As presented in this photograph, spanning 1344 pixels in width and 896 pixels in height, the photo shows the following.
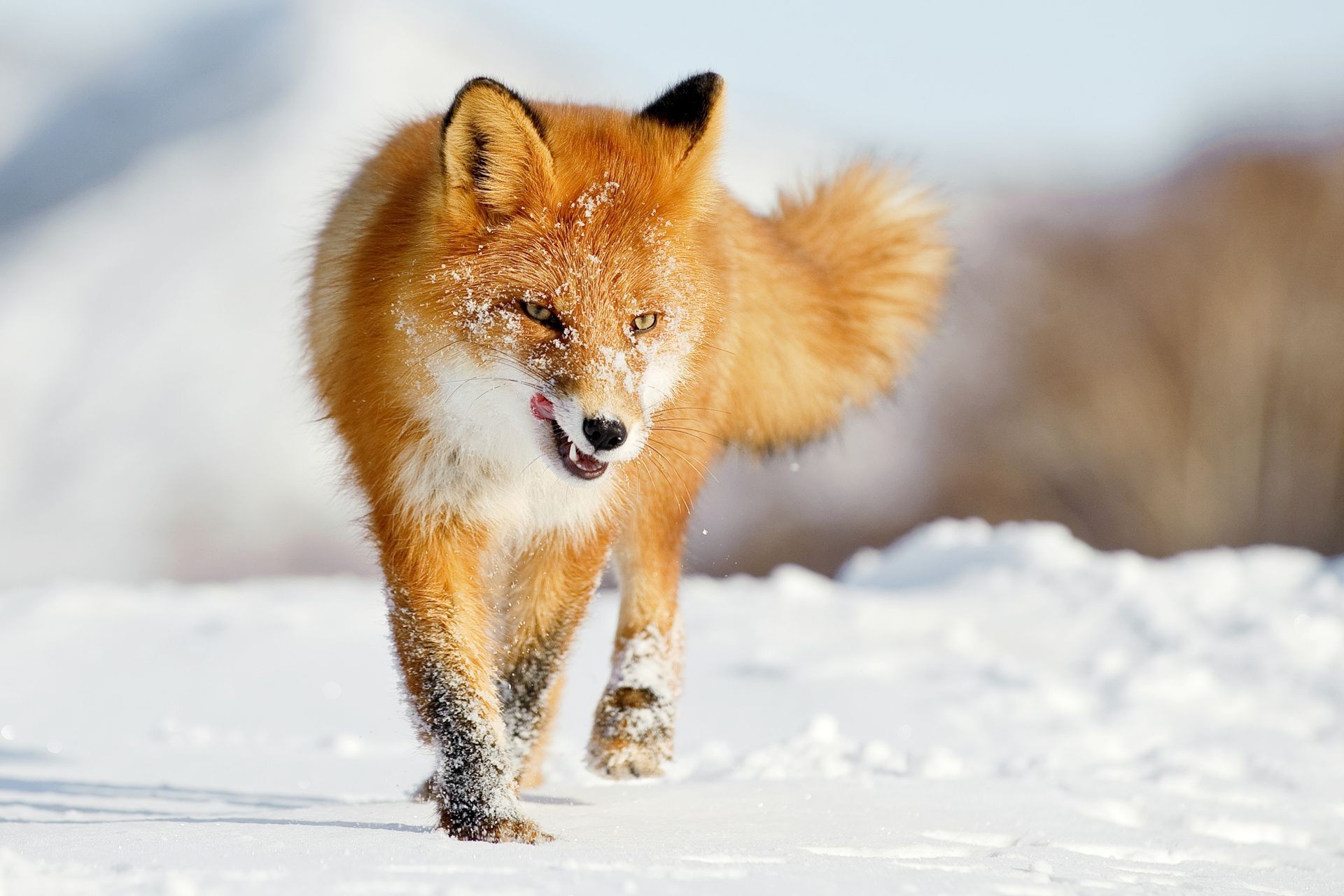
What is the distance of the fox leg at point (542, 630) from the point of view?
4.93m

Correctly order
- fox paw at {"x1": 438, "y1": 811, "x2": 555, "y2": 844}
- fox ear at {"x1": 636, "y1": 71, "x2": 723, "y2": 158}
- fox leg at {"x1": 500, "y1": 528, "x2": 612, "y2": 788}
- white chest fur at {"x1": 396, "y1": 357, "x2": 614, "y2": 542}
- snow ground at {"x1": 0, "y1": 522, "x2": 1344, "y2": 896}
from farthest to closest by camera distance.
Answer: fox leg at {"x1": 500, "y1": 528, "x2": 612, "y2": 788} → fox ear at {"x1": 636, "y1": 71, "x2": 723, "y2": 158} → white chest fur at {"x1": 396, "y1": 357, "x2": 614, "y2": 542} → fox paw at {"x1": 438, "y1": 811, "x2": 555, "y2": 844} → snow ground at {"x1": 0, "y1": 522, "x2": 1344, "y2": 896}

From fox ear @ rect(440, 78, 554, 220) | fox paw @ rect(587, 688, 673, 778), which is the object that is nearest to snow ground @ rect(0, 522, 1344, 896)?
fox paw @ rect(587, 688, 673, 778)

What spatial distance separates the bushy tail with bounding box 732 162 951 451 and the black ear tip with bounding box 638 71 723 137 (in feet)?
3.91

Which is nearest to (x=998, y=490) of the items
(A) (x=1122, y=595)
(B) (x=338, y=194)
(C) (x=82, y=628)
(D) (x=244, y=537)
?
(D) (x=244, y=537)

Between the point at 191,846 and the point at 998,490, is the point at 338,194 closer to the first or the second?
the point at 191,846

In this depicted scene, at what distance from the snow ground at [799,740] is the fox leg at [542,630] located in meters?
0.36

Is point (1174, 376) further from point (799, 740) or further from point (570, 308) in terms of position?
point (570, 308)

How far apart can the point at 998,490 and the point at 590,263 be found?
25629 mm

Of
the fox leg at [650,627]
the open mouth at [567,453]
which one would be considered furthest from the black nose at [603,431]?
the fox leg at [650,627]

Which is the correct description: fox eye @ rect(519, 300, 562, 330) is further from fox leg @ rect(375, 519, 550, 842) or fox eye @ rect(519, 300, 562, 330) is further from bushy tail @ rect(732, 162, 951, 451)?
bushy tail @ rect(732, 162, 951, 451)

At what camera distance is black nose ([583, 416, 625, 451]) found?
3.86m

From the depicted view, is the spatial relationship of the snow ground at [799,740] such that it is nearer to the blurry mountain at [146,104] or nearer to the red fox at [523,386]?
the red fox at [523,386]

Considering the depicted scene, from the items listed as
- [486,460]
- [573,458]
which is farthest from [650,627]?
[573,458]

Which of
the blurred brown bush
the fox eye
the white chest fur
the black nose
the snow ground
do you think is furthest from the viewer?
the blurred brown bush
